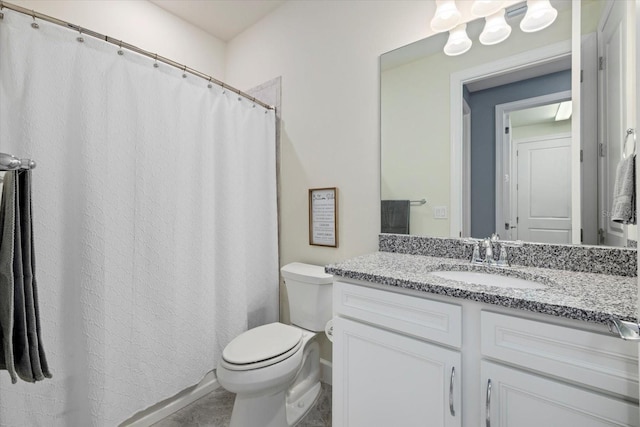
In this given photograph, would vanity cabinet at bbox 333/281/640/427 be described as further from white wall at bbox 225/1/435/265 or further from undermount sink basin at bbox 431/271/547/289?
white wall at bbox 225/1/435/265

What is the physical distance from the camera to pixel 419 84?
151 cm

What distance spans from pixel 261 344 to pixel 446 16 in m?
1.80

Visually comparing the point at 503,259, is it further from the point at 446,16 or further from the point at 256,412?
the point at 256,412

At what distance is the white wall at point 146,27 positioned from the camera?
165cm

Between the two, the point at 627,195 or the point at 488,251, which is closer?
the point at 627,195

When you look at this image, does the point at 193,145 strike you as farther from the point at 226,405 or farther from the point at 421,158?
the point at 226,405

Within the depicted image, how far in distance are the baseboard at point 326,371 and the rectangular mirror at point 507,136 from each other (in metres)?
0.97

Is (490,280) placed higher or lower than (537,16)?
lower

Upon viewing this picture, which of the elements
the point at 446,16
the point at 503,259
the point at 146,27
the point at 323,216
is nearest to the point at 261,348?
the point at 323,216

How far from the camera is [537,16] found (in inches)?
46.9

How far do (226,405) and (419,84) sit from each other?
2108 mm

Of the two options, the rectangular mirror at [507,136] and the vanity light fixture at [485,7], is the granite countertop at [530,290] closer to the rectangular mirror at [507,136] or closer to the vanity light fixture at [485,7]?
the rectangular mirror at [507,136]

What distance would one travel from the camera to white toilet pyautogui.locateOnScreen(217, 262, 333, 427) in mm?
1274

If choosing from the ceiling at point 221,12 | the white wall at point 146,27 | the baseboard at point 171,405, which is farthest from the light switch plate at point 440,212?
the white wall at point 146,27
